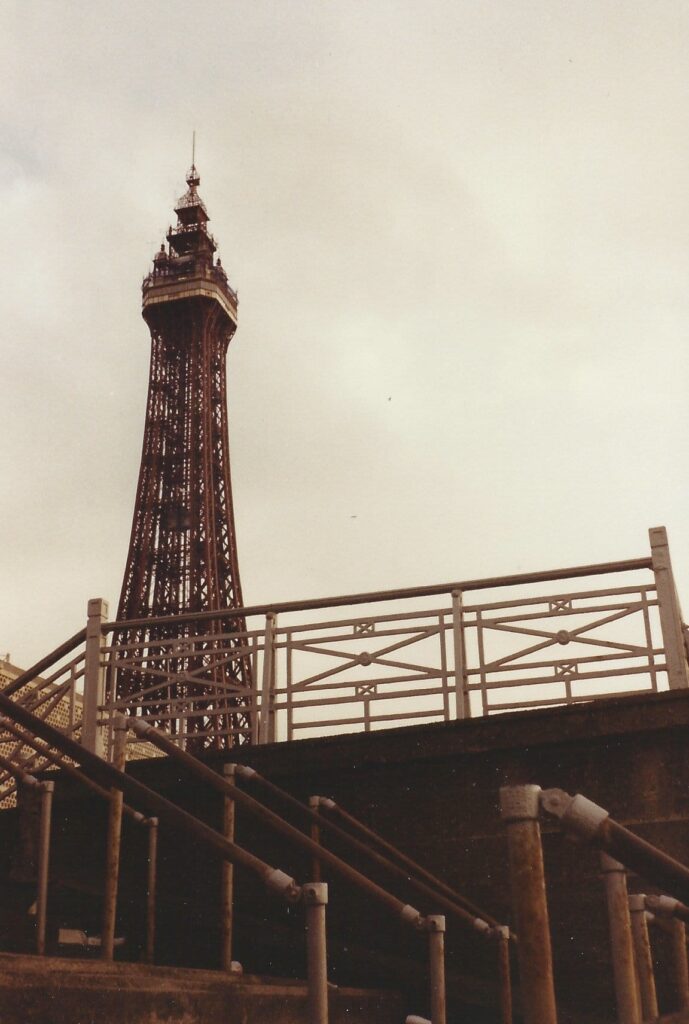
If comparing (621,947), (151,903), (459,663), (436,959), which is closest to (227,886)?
(151,903)

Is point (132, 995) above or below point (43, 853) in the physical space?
below

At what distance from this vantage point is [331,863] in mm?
4410

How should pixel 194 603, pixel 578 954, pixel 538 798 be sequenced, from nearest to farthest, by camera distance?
pixel 538 798
pixel 578 954
pixel 194 603

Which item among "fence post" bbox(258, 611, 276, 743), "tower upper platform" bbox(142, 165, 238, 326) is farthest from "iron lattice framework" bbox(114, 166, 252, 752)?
"fence post" bbox(258, 611, 276, 743)

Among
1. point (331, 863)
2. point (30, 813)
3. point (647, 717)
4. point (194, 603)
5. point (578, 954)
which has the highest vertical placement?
point (194, 603)

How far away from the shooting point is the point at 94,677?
8.29 metres

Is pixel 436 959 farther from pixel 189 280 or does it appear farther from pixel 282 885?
pixel 189 280

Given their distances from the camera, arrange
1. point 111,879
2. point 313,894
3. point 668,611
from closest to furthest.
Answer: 1. point 313,894
2. point 111,879
3. point 668,611

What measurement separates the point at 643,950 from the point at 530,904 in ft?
5.74

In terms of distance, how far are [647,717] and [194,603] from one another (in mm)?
53386

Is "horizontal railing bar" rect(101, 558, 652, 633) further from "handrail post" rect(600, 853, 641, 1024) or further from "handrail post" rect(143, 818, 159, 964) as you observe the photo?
"handrail post" rect(600, 853, 641, 1024)

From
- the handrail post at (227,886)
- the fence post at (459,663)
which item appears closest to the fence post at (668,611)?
the fence post at (459,663)

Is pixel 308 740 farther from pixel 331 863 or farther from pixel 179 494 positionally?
pixel 179 494

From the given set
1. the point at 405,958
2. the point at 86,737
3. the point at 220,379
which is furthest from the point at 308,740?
the point at 220,379
